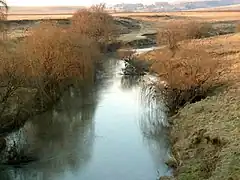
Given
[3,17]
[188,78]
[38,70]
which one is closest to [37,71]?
[38,70]

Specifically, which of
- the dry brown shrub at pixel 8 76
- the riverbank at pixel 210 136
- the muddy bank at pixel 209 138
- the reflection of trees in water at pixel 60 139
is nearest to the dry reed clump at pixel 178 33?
the reflection of trees in water at pixel 60 139

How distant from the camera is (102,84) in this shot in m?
39.0

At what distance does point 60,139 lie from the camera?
24656 mm

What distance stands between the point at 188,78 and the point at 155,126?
12.4ft

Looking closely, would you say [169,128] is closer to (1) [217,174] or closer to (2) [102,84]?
(1) [217,174]

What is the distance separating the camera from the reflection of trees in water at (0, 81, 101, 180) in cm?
1998

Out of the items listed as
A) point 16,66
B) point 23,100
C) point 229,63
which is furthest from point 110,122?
point 229,63

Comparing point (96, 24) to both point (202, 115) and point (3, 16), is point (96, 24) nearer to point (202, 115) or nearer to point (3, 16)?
point (3, 16)

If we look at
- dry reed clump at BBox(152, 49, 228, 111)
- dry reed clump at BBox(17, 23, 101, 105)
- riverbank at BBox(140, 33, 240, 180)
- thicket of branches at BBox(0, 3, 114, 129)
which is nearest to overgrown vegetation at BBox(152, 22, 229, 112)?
dry reed clump at BBox(152, 49, 228, 111)

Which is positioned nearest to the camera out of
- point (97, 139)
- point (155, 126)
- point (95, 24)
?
point (97, 139)

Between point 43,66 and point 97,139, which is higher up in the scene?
point 43,66

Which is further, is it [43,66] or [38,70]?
[43,66]

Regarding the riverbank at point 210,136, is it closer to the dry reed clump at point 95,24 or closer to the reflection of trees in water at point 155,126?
the reflection of trees in water at point 155,126

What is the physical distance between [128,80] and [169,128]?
16.3 metres
